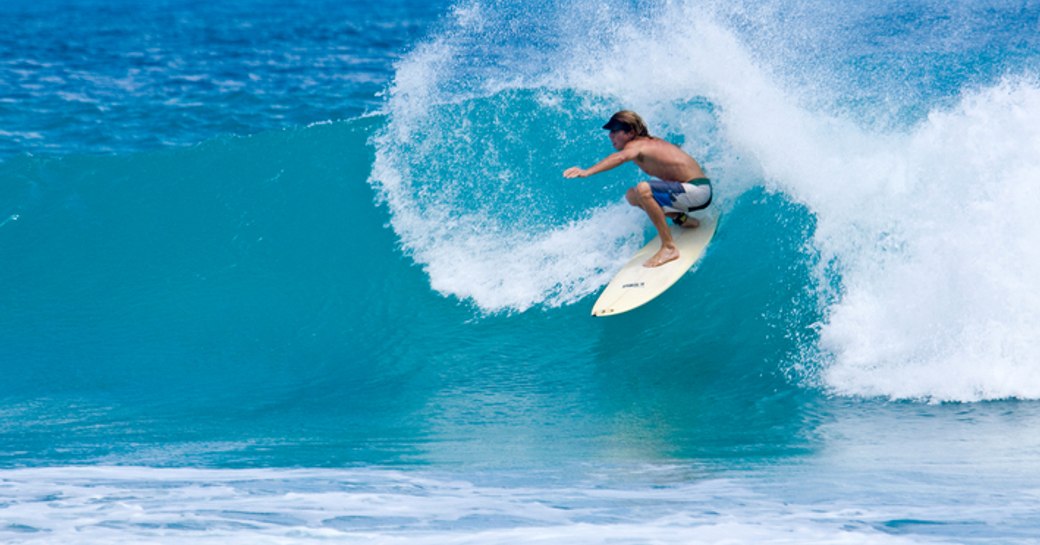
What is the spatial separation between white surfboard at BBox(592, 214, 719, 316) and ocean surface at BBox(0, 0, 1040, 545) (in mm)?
335

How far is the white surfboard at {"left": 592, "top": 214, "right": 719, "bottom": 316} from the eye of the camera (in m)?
7.67

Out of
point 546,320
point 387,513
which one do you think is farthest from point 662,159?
point 387,513

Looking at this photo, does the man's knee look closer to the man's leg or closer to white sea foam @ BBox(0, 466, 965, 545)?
the man's leg

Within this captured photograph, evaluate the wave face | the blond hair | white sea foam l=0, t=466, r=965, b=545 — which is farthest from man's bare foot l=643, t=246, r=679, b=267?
white sea foam l=0, t=466, r=965, b=545

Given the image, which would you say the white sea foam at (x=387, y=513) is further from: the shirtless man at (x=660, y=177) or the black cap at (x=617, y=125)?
the black cap at (x=617, y=125)

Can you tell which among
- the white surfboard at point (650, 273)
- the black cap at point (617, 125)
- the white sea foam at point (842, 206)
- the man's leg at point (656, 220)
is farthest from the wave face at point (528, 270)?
the black cap at point (617, 125)

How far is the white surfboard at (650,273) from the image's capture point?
7.67 metres

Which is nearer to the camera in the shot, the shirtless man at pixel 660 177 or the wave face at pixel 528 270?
the wave face at pixel 528 270

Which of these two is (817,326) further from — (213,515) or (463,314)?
(213,515)

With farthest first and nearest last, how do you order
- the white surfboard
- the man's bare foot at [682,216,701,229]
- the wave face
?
the man's bare foot at [682,216,701,229], the white surfboard, the wave face

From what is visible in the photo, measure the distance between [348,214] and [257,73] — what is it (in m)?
12.1

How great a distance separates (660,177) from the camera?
7863 millimetres

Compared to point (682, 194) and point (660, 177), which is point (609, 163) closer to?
point (660, 177)

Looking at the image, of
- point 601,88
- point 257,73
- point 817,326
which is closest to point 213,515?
point 817,326
